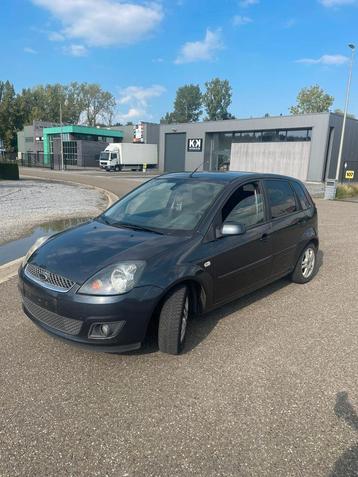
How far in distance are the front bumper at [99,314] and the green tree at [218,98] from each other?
118 m

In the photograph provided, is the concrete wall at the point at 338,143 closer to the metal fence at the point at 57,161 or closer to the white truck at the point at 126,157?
the white truck at the point at 126,157

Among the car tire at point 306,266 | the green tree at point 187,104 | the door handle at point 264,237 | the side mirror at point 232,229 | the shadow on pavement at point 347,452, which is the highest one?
the green tree at point 187,104

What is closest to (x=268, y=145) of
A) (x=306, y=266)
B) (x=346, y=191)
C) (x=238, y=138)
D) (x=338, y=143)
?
(x=238, y=138)

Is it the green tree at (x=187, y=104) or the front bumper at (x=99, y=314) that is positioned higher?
the green tree at (x=187, y=104)

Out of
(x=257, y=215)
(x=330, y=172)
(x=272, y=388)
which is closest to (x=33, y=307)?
(x=272, y=388)

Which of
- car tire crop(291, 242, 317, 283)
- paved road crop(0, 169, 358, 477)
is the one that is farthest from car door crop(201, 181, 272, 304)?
car tire crop(291, 242, 317, 283)

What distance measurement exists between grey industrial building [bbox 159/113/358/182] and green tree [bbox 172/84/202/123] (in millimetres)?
87596

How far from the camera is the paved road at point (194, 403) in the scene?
2.30 m

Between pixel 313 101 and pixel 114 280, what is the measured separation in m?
86.4

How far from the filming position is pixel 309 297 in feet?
16.7

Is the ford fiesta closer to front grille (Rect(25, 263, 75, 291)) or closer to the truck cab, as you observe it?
front grille (Rect(25, 263, 75, 291))

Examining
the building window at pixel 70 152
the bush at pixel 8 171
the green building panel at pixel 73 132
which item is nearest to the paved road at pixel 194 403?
the bush at pixel 8 171

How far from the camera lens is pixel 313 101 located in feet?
261

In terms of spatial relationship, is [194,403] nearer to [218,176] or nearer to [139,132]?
[218,176]
